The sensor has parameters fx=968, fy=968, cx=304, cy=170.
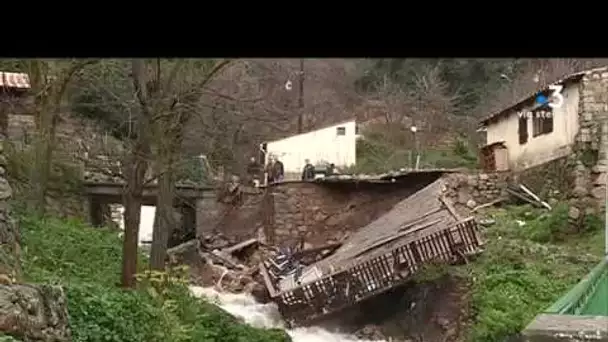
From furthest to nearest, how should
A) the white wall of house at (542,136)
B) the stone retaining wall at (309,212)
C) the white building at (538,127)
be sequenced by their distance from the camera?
the stone retaining wall at (309,212) < the white wall of house at (542,136) < the white building at (538,127)

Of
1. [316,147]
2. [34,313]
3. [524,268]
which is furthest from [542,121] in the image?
[34,313]

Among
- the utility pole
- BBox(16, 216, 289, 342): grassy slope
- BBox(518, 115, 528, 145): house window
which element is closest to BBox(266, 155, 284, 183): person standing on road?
the utility pole

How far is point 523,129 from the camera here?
25.1 metres

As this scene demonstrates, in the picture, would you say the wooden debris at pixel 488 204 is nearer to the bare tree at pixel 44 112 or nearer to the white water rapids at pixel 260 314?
the white water rapids at pixel 260 314

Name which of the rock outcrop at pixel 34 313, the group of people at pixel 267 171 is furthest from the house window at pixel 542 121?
the rock outcrop at pixel 34 313

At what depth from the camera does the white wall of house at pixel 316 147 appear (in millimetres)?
33188

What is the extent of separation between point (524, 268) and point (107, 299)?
917cm

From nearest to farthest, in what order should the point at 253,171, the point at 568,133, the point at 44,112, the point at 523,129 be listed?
the point at 44,112
the point at 568,133
the point at 523,129
the point at 253,171

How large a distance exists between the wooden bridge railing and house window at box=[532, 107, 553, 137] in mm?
5315

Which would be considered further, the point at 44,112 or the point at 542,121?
the point at 542,121

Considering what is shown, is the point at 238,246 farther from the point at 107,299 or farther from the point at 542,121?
the point at 107,299

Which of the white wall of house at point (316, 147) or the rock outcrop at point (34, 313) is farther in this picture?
the white wall of house at point (316, 147)

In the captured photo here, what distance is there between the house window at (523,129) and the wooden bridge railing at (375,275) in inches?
255

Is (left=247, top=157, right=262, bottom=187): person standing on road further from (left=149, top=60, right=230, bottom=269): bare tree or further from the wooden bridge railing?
(left=149, top=60, right=230, bottom=269): bare tree
